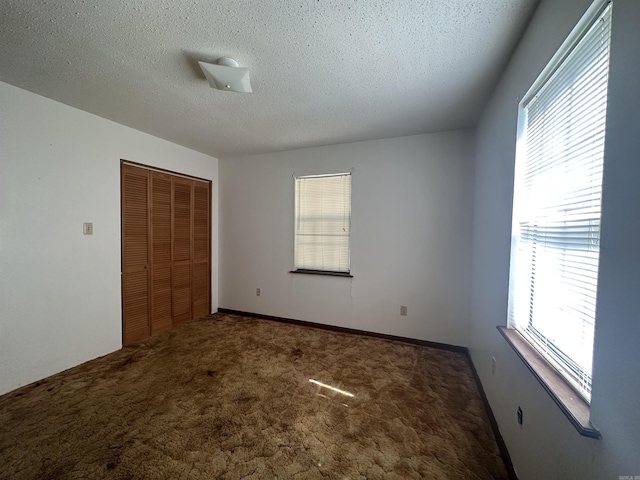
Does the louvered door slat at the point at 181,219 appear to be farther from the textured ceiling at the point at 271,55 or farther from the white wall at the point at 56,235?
the textured ceiling at the point at 271,55

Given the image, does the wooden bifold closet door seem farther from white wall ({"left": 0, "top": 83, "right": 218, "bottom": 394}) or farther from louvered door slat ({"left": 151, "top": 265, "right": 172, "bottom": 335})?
white wall ({"left": 0, "top": 83, "right": 218, "bottom": 394})

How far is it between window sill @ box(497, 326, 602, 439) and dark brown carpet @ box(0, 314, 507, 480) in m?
0.78

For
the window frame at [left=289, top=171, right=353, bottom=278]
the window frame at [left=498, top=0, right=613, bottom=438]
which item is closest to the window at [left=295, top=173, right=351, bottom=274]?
the window frame at [left=289, top=171, right=353, bottom=278]

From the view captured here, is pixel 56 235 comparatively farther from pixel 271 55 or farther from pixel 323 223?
pixel 323 223

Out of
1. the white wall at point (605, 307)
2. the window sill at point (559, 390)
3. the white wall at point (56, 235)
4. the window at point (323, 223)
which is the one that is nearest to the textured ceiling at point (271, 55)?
the white wall at point (56, 235)

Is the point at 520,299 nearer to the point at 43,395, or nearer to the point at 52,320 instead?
the point at 43,395

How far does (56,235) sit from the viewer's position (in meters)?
2.28

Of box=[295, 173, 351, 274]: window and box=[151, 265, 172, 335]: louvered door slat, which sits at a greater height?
box=[295, 173, 351, 274]: window

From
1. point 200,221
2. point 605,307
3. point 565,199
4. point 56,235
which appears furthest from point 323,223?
point 605,307

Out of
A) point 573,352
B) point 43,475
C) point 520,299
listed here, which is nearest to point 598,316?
point 573,352

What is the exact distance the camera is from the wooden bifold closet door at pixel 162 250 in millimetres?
2879

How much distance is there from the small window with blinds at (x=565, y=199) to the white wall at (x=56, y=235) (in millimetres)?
3641

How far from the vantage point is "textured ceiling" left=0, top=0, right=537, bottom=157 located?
1286 millimetres

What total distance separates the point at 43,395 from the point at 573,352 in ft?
11.4
